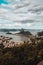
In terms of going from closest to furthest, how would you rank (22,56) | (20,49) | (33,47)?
(22,56) < (20,49) < (33,47)

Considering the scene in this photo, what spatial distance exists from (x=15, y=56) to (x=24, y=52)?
204cm

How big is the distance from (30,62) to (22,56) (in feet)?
6.67

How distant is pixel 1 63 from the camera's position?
2547 centimetres

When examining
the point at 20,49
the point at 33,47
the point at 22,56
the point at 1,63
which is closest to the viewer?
the point at 1,63

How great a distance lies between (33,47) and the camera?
106ft

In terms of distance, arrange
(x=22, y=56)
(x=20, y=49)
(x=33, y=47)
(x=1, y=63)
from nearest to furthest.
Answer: (x=1, y=63) → (x=22, y=56) → (x=20, y=49) → (x=33, y=47)

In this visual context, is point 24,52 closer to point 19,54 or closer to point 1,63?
point 19,54

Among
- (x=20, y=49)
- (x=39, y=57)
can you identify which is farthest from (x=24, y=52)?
(x=39, y=57)

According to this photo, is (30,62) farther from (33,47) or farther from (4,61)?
(33,47)

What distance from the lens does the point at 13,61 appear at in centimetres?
2562

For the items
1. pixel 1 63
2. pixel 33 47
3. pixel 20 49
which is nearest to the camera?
pixel 1 63

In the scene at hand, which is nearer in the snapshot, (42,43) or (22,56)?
(22,56)

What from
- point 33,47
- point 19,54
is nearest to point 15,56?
point 19,54

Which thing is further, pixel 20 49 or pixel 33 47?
pixel 33 47
